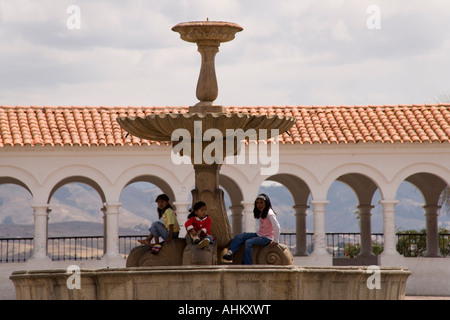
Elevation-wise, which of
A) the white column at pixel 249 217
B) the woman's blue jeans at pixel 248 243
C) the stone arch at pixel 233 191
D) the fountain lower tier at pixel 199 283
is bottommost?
Answer: the fountain lower tier at pixel 199 283

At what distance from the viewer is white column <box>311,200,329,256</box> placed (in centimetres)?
2300

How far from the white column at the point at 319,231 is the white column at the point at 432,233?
4425mm

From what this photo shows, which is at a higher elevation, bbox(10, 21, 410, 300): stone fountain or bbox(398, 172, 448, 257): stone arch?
bbox(398, 172, 448, 257): stone arch

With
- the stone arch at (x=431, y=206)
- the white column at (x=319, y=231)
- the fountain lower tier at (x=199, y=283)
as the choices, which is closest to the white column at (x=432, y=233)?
the stone arch at (x=431, y=206)

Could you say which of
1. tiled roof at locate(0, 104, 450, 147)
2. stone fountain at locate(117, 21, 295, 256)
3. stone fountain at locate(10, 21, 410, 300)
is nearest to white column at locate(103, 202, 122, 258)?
tiled roof at locate(0, 104, 450, 147)

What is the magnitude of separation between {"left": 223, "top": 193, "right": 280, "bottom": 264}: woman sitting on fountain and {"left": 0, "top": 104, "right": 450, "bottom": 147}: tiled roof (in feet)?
31.3

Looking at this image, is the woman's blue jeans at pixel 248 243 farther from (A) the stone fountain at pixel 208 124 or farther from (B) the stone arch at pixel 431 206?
(B) the stone arch at pixel 431 206

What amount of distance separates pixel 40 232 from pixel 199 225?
10.0 metres

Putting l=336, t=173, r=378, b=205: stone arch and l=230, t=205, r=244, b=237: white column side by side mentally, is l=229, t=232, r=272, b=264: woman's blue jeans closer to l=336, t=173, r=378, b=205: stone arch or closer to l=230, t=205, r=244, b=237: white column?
l=230, t=205, r=244, b=237: white column

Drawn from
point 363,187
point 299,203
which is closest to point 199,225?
point 363,187

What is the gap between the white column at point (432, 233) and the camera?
2647cm

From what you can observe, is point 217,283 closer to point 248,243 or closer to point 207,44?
point 248,243

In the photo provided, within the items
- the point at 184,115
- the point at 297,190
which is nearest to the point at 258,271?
the point at 184,115

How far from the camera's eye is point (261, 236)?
13383 millimetres
